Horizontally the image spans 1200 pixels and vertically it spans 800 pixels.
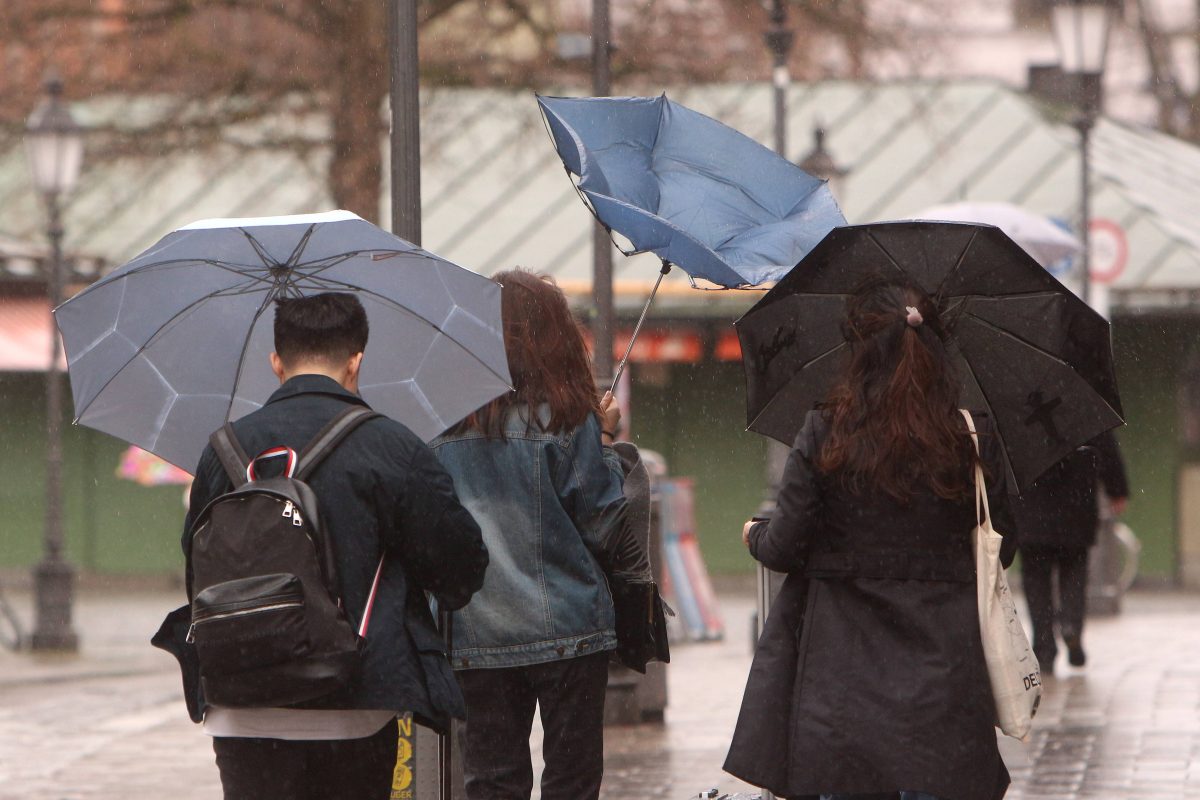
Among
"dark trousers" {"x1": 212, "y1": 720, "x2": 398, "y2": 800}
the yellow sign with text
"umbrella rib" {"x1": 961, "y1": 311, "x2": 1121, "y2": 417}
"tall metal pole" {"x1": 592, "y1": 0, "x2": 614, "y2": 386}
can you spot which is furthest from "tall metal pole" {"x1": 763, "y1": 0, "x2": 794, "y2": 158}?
"dark trousers" {"x1": 212, "y1": 720, "x2": 398, "y2": 800}

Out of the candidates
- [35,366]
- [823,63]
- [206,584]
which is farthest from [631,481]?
[35,366]

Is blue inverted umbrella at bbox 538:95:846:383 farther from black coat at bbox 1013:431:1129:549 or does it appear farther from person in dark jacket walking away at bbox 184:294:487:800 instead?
black coat at bbox 1013:431:1129:549

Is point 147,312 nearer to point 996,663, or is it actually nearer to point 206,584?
point 206,584

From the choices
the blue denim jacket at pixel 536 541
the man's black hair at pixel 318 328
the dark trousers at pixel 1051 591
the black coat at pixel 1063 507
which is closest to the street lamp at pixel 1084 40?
the dark trousers at pixel 1051 591

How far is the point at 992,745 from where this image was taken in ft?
15.8

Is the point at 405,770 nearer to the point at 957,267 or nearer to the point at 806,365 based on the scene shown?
the point at 806,365

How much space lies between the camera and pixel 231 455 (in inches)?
169

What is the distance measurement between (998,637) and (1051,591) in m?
7.23

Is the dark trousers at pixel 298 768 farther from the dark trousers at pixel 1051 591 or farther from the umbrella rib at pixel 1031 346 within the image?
the dark trousers at pixel 1051 591

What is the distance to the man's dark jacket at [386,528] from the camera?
A: 13.9 ft

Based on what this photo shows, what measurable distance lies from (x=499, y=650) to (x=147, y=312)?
1250 mm

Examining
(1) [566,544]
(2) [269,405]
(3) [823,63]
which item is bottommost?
(1) [566,544]

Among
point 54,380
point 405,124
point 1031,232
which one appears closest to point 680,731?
point 405,124

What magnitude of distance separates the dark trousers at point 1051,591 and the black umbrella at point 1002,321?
6301mm
